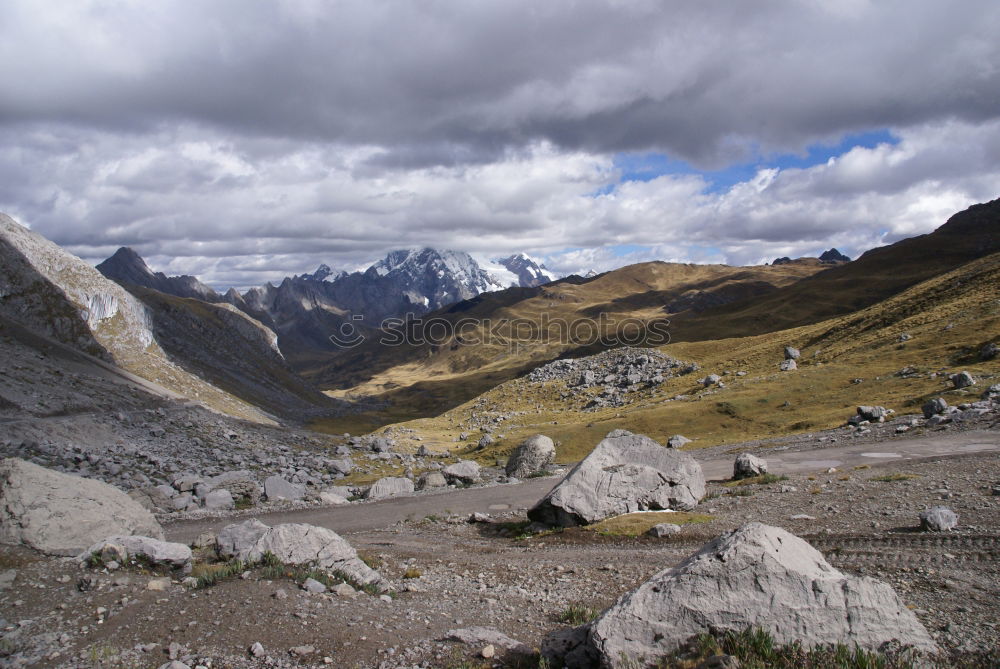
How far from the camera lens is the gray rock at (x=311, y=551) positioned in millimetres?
17438

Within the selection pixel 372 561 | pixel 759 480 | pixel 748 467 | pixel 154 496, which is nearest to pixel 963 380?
pixel 748 467

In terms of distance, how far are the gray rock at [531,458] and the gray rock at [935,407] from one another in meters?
30.4

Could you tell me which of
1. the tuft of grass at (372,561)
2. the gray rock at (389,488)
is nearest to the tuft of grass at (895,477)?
the tuft of grass at (372,561)

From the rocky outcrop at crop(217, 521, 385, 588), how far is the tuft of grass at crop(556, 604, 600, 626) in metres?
5.62

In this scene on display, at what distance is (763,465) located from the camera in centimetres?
3716

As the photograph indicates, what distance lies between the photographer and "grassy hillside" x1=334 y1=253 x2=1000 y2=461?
6078 cm

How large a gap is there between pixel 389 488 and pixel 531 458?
15.4 meters

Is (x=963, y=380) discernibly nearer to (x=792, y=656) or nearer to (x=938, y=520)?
(x=938, y=520)

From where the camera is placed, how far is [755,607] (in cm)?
1059

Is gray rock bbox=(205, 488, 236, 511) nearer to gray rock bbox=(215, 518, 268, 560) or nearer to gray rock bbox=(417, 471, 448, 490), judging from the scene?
gray rock bbox=(417, 471, 448, 490)

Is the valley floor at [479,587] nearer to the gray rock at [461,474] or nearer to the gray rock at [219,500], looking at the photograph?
the gray rock at [219,500]

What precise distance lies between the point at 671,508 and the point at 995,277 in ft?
301

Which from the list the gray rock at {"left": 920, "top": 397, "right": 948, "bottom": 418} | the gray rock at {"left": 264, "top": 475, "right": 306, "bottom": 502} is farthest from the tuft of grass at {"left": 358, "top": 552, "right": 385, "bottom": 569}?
the gray rock at {"left": 920, "top": 397, "right": 948, "bottom": 418}

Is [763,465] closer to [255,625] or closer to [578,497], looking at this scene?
[578,497]
